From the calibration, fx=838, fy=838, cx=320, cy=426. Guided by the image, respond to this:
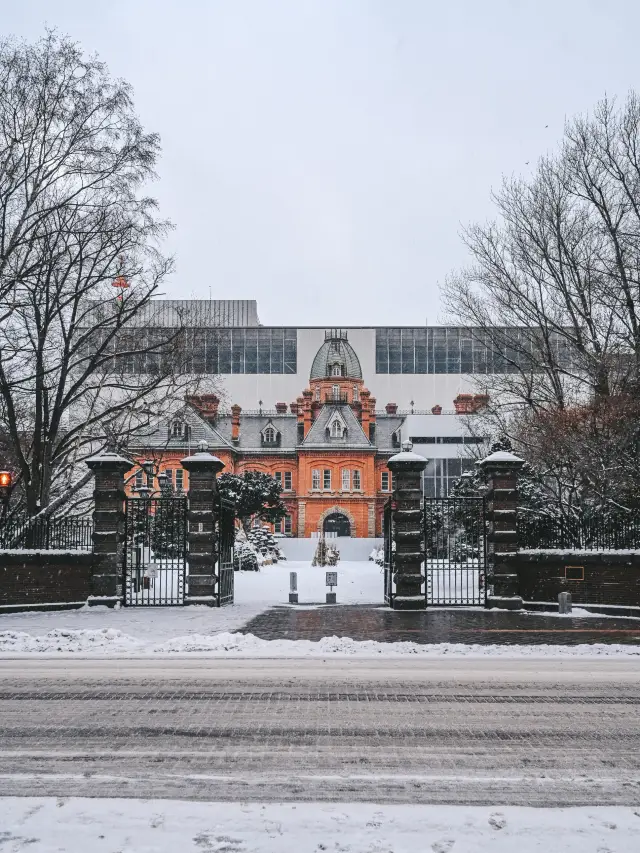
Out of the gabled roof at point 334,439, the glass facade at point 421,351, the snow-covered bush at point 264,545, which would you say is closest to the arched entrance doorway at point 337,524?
the gabled roof at point 334,439

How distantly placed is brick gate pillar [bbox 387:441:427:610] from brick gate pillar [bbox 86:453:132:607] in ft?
20.3

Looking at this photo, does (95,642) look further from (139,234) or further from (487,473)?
(139,234)

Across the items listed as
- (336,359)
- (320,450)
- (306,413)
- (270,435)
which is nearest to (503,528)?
(320,450)

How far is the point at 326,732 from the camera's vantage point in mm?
7234

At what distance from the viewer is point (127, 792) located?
18.1 ft

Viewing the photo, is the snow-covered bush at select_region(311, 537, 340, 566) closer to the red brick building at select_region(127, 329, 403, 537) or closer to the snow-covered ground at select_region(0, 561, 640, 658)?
the red brick building at select_region(127, 329, 403, 537)

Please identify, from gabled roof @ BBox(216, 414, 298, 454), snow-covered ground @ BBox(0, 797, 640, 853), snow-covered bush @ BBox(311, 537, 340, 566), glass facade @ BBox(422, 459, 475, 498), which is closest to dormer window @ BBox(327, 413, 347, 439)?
gabled roof @ BBox(216, 414, 298, 454)

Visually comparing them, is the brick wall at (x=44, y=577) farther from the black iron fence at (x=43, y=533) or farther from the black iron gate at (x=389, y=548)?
the black iron gate at (x=389, y=548)

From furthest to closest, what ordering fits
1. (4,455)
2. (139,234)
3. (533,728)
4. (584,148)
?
(4,455) → (584,148) → (139,234) → (533,728)

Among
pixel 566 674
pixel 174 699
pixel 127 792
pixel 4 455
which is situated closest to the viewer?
pixel 127 792

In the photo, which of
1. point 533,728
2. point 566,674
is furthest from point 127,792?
point 566,674

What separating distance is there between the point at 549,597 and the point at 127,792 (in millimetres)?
14860

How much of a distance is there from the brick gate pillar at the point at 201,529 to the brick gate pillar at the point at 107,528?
1564 millimetres

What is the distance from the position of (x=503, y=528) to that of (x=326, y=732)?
12.4 m
